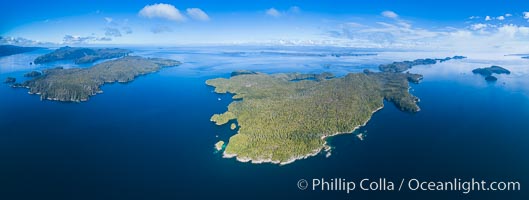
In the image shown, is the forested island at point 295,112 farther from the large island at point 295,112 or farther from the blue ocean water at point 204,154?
the blue ocean water at point 204,154

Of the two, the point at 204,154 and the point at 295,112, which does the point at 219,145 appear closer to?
the point at 204,154

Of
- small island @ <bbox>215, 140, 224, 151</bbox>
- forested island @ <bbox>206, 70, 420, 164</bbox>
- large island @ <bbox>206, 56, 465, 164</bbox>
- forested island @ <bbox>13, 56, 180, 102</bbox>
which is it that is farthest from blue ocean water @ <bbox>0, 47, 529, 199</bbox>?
forested island @ <bbox>13, 56, 180, 102</bbox>

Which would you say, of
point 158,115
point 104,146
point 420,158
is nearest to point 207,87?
point 158,115

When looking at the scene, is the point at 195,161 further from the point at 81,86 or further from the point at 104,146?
the point at 81,86

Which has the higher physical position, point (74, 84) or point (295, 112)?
point (74, 84)

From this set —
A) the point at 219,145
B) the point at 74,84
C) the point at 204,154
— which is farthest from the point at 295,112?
the point at 74,84

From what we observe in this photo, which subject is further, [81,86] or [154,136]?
[81,86]
